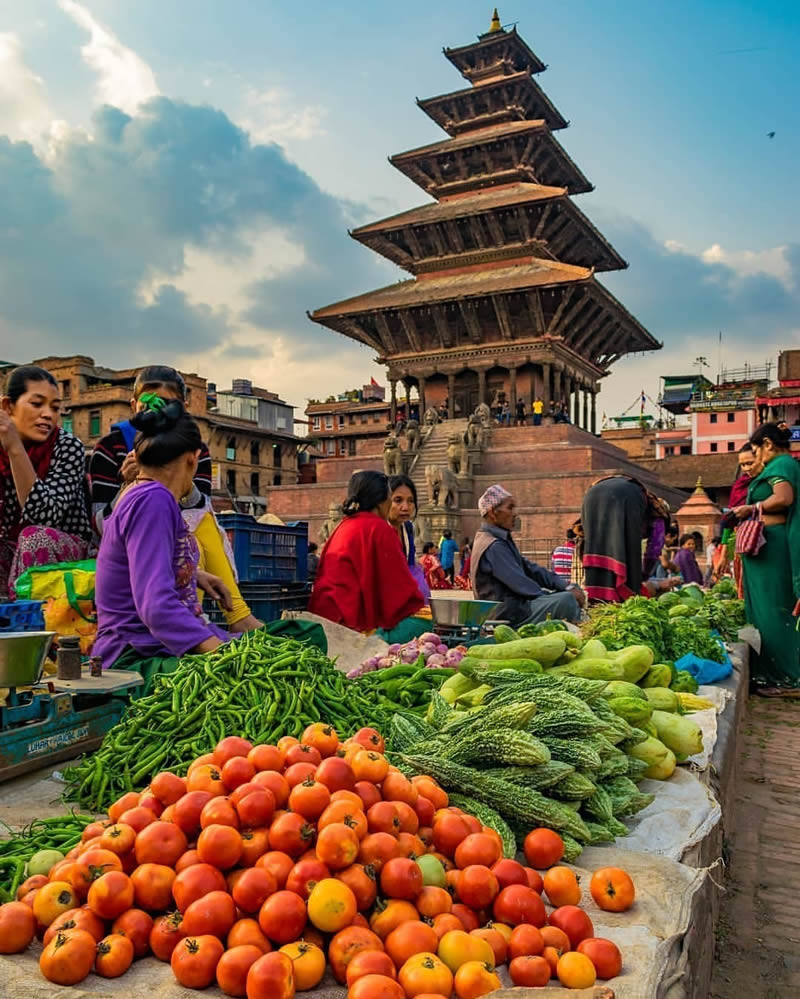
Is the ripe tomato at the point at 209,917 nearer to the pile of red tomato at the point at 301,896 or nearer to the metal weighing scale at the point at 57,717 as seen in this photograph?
the pile of red tomato at the point at 301,896

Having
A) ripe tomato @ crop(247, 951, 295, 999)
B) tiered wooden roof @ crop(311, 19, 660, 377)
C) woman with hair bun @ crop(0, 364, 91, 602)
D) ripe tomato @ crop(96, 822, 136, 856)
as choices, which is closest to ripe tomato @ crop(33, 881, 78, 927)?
ripe tomato @ crop(96, 822, 136, 856)

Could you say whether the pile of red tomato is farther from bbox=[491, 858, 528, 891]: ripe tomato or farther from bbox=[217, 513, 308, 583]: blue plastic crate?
bbox=[217, 513, 308, 583]: blue plastic crate

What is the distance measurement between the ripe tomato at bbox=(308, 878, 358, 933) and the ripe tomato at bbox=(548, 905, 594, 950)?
0.48 meters

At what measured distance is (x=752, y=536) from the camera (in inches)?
271

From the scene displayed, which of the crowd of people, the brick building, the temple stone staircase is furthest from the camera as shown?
the brick building

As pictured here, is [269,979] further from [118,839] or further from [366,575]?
[366,575]

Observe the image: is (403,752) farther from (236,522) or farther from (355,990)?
(236,522)

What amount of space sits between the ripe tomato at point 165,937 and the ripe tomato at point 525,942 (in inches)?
25.9

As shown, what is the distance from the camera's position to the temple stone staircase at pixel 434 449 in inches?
955

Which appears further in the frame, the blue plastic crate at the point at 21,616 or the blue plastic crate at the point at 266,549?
the blue plastic crate at the point at 266,549

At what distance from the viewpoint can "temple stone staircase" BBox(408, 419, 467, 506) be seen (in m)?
24.3

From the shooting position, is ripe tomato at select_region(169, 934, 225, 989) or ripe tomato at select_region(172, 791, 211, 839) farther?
ripe tomato at select_region(172, 791, 211, 839)

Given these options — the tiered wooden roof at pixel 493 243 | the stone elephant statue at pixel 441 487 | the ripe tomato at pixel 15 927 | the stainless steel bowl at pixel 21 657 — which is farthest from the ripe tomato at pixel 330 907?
the tiered wooden roof at pixel 493 243

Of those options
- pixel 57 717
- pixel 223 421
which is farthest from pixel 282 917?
pixel 223 421
